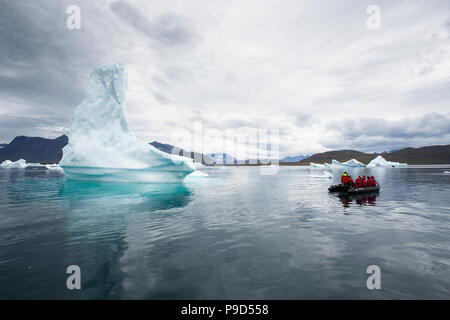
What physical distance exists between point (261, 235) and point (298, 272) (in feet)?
11.2

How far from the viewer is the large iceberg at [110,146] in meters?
24.6

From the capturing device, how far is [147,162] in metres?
24.4

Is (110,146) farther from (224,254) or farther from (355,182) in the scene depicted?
(355,182)

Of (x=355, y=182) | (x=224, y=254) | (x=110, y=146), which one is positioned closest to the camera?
(x=224, y=254)

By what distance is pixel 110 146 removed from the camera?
84.2ft

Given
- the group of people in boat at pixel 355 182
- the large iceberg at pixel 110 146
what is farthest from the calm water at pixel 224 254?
the large iceberg at pixel 110 146

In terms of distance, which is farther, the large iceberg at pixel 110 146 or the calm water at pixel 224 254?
the large iceberg at pixel 110 146

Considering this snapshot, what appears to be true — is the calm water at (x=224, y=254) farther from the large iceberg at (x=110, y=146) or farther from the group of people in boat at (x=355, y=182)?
the large iceberg at (x=110, y=146)

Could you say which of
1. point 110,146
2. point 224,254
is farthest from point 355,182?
point 110,146

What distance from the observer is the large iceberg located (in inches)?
969

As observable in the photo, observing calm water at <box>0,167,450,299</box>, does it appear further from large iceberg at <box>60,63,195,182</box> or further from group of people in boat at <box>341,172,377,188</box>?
large iceberg at <box>60,63,195,182</box>

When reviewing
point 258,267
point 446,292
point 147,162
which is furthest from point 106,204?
point 446,292
